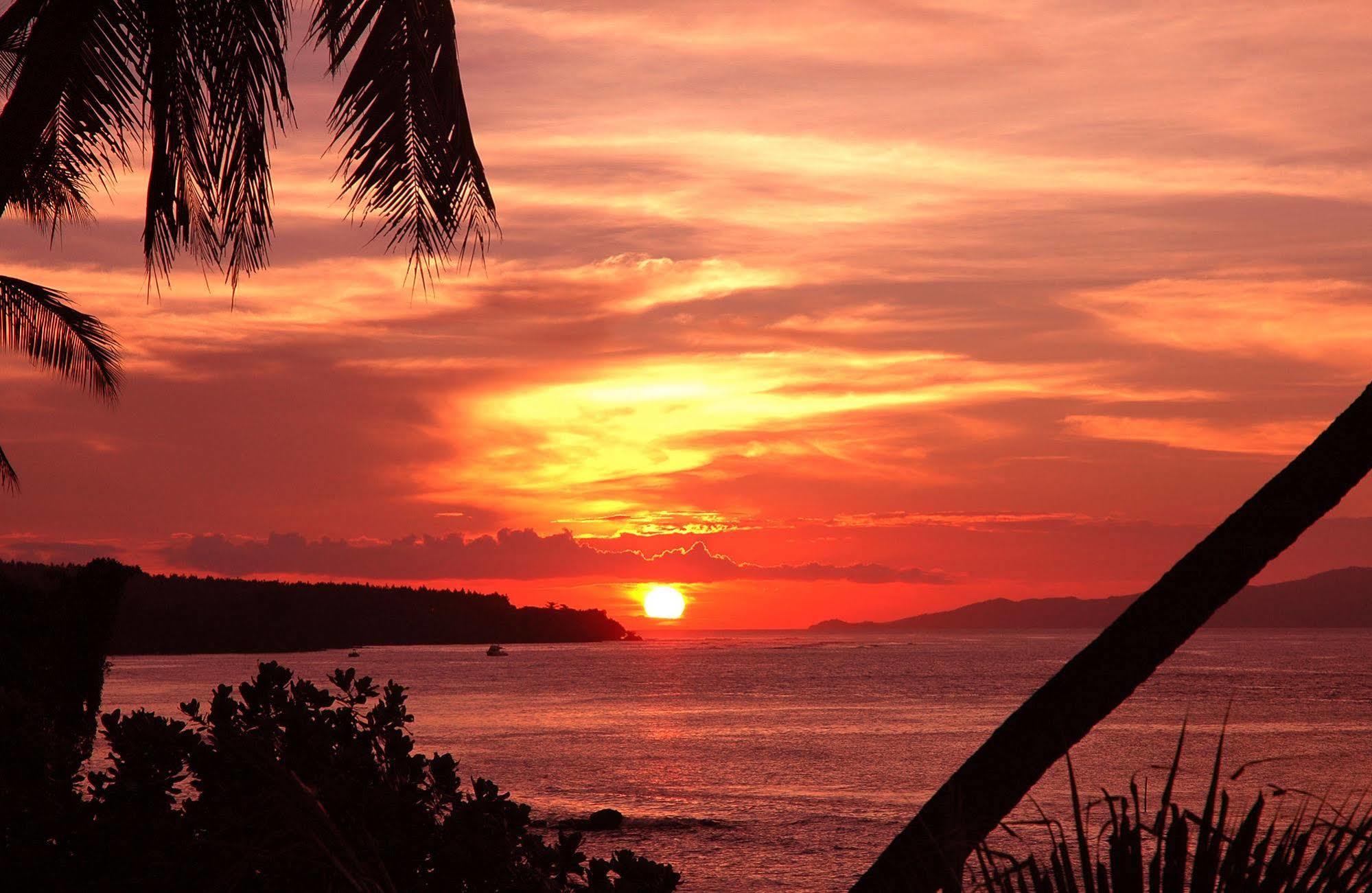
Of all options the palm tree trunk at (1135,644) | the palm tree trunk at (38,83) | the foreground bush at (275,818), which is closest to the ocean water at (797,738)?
the palm tree trunk at (1135,644)

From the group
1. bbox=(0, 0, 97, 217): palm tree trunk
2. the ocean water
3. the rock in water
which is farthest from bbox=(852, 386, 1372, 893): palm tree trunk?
the rock in water

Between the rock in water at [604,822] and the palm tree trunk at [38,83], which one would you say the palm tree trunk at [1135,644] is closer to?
the palm tree trunk at [38,83]

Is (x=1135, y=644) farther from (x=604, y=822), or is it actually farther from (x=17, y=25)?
(x=604, y=822)

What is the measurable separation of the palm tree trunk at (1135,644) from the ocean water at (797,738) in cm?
20

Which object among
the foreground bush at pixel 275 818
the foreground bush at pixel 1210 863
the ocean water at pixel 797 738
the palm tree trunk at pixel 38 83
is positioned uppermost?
the palm tree trunk at pixel 38 83

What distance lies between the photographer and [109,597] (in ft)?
41.0

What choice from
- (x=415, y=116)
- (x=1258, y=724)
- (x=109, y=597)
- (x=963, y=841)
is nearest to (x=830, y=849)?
(x=109, y=597)

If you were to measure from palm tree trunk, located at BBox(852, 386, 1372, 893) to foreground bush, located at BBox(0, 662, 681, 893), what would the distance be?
1.67 metres

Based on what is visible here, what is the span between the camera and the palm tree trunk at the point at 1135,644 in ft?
9.70

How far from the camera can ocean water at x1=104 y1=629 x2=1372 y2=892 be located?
90.1 feet

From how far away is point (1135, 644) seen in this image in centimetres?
305

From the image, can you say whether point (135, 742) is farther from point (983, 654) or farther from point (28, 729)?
point (983, 654)

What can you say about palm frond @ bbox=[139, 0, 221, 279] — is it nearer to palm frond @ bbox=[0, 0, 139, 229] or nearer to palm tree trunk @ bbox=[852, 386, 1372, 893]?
palm frond @ bbox=[0, 0, 139, 229]

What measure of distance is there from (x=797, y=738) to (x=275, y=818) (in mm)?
49573
